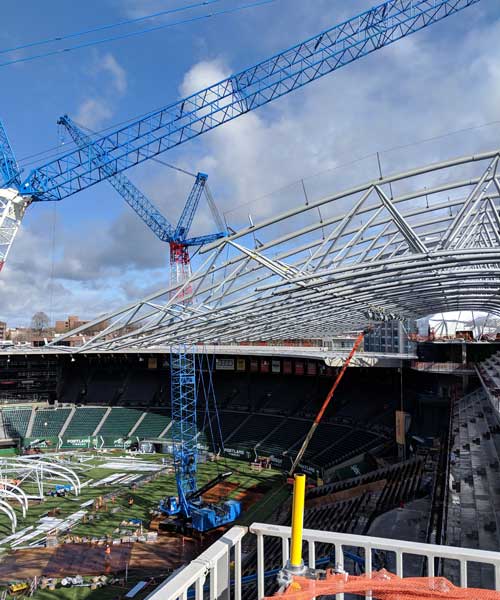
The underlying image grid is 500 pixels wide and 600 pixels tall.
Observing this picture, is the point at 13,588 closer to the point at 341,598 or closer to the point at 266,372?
the point at 341,598

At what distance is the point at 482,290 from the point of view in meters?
21.5

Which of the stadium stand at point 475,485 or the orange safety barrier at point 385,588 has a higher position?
the orange safety barrier at point 385,588

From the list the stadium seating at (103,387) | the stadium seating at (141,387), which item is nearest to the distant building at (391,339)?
the stadium seating at (141,387)

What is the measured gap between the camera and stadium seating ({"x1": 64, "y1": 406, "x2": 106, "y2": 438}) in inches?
1793

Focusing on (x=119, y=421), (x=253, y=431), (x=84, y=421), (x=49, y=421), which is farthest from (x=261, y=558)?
(x=49, y=421)

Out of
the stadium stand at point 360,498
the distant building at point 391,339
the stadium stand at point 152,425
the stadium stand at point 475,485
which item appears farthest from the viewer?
the distant building at point 391,339

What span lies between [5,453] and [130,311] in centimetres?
3439

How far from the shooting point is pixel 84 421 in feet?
154

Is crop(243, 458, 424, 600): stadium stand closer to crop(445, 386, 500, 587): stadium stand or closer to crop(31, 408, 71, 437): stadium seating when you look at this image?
crop(445, 386, 500, 587): stadium stand

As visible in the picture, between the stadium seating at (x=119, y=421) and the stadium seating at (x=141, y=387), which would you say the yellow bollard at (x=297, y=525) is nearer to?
the stadium seating at (x=119, y=421)

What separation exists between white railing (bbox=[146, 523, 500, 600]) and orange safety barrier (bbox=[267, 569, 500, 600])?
15 centimetres

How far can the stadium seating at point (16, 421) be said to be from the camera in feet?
150

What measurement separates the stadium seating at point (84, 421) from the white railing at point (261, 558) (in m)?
45.8

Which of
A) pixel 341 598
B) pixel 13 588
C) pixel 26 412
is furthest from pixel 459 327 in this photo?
pixel 341 598
